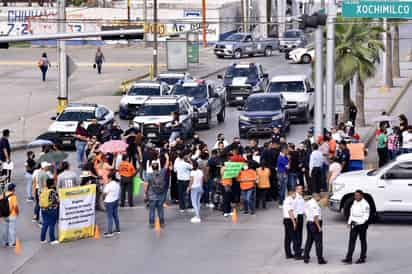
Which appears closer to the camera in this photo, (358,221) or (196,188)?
(358,221)

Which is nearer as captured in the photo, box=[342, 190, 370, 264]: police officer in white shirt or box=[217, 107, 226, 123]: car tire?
box=[342, 190, 370, 264]: police officer in white shirt

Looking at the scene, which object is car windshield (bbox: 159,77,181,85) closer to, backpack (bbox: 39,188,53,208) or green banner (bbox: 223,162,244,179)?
green banner (bbox: 223,162,244,179)

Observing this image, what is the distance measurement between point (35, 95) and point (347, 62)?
20.0 metres

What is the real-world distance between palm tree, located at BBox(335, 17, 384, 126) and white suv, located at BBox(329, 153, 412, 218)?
45.6ft

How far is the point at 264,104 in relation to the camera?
4062 centimetres

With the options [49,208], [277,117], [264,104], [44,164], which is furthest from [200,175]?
[264,104]

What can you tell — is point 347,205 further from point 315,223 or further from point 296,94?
point 296,94

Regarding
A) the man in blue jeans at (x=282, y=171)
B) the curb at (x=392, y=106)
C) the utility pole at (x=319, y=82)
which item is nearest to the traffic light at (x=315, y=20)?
the utility pole at (x=319, y=82)

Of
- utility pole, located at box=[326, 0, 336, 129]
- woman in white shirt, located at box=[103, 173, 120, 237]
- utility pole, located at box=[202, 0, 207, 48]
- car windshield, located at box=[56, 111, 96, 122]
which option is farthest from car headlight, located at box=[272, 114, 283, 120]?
utility pole, located at box=[202, 0, 207, 48]

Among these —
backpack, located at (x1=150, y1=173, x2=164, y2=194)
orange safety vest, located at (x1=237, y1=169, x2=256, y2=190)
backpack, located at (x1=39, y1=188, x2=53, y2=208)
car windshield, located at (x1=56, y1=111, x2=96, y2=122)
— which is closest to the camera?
backpack, located at (x1=39, y1=188, x2=53, y2=208)

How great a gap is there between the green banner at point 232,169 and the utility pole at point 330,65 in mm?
7110

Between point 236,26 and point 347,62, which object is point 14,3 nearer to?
point 236,26

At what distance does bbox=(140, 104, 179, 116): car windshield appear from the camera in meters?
39.8

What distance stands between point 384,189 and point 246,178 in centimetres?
323
